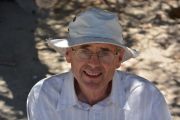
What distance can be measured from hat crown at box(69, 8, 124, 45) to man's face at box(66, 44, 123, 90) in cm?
6

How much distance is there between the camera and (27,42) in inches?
235

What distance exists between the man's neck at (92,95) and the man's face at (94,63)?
90 millimetres

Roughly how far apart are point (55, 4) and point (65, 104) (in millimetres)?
4292

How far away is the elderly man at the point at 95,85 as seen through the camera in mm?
2568

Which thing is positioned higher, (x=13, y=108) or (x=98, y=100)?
(x=98, y=100)

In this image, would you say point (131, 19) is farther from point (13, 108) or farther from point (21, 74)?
point (13, 108)

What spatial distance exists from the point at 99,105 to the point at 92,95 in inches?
2.6

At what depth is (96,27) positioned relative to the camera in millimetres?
2559

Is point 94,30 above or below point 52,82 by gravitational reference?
above

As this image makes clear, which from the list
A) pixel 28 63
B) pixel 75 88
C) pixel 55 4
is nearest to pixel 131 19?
pixel 55 4

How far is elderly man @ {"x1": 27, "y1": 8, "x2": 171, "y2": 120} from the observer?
8.43 ft

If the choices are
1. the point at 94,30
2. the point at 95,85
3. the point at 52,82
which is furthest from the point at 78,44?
the point at 52,82

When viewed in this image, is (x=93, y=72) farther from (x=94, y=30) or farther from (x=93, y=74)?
(x=94, y=30)

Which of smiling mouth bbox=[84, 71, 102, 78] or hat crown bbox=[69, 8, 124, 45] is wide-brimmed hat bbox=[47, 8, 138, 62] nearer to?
A: hat crown bbox=[69, 8, 124, 45]
